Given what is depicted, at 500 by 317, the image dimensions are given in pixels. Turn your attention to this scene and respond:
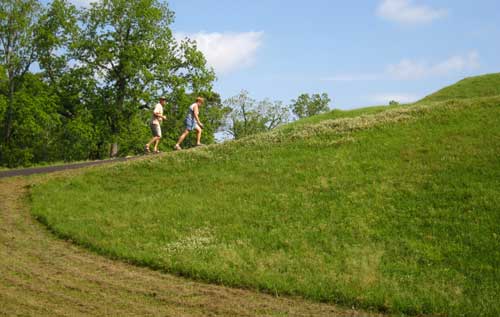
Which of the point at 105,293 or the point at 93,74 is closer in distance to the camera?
the point at 105,293

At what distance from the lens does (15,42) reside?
156 feet

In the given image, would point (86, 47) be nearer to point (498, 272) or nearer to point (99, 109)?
point (99, 109)

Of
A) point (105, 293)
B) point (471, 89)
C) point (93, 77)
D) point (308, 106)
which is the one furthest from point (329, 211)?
point (308, 106)

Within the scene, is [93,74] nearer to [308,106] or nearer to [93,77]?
[93,77]

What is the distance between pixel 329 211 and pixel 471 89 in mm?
20213

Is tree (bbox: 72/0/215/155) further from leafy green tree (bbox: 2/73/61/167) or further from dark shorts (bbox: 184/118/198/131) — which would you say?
dark shorts (bbox: 184/118/198/131)

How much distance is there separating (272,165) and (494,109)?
9378 mm

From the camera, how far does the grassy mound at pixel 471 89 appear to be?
94.2 feet

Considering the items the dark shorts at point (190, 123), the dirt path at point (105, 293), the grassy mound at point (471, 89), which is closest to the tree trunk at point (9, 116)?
the dark shorts at point (190, 123)

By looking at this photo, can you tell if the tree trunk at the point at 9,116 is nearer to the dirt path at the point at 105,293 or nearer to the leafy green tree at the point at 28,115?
the leafy green tree at the point at 28,115

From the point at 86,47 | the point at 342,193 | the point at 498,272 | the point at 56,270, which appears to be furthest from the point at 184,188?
the point at 86,47

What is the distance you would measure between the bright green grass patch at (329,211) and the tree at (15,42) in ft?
104

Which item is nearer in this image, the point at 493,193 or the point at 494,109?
the point at 493,193

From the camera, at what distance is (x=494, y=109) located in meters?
20.0
